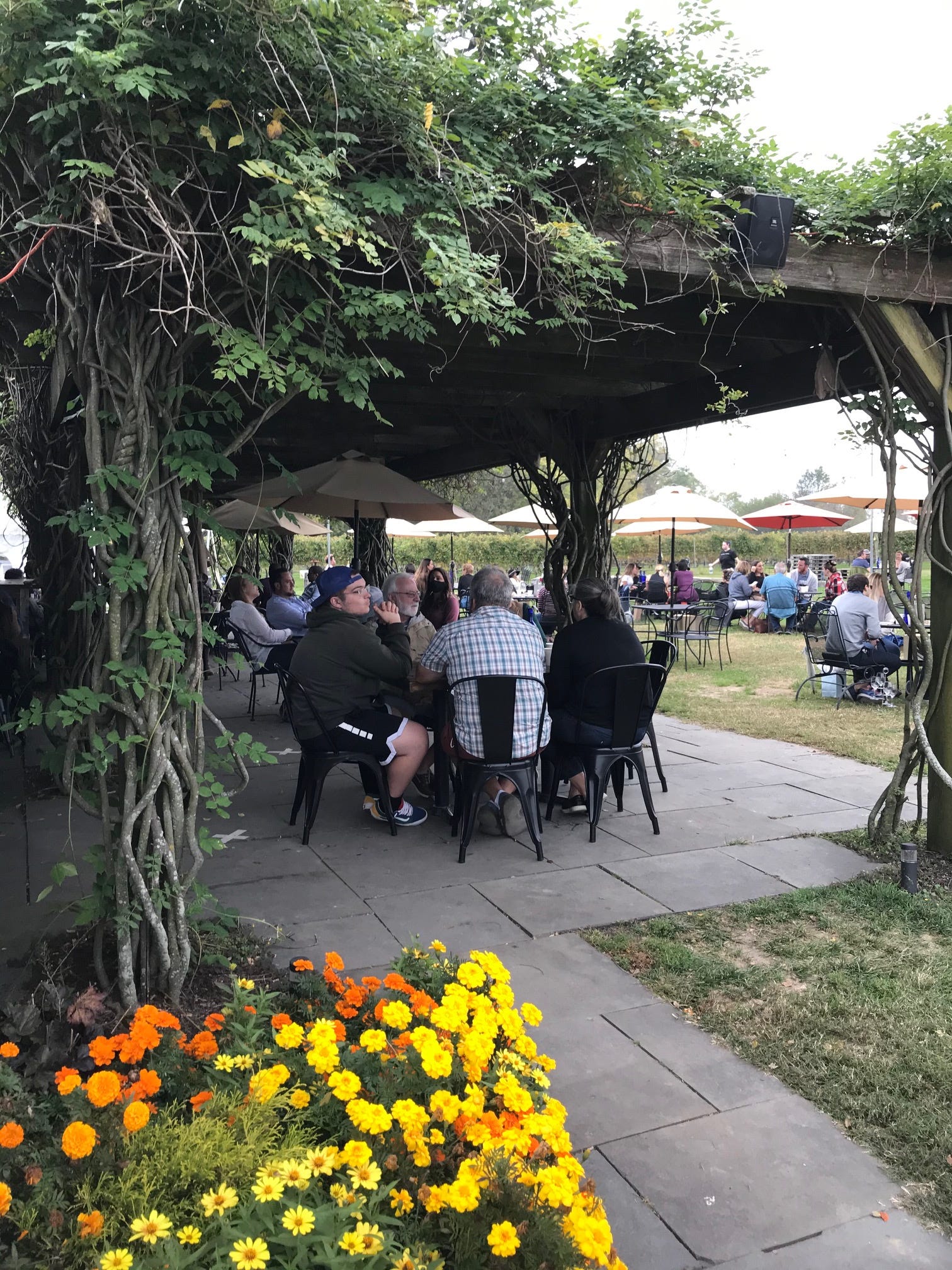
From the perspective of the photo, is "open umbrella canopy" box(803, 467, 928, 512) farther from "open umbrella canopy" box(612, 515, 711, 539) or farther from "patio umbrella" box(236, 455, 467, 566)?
"patio umbrella" box(236, 455, 467, 566)

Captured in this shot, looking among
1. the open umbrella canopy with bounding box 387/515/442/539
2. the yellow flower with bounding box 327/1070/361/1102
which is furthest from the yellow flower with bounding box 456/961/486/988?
the open umbrella canopy with bounding box 387/515/442/539

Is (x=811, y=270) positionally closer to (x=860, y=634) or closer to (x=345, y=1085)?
(x=345, y=1085)

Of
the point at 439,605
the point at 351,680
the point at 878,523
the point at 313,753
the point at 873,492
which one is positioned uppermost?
the point at 873,492

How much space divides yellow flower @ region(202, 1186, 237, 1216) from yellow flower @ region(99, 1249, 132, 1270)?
13cm

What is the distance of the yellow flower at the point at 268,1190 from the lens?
1.35 meters

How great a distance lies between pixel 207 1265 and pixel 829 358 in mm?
4228

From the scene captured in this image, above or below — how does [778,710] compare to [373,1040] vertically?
below

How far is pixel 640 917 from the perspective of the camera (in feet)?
11.1

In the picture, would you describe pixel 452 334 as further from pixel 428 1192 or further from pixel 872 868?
pixel 428 1192

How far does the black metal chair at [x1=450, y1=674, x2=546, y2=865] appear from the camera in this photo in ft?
12.9

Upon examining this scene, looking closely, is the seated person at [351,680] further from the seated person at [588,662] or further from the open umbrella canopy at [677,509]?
the open umbrella canopy at [677,509]

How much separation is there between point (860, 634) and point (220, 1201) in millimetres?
7778

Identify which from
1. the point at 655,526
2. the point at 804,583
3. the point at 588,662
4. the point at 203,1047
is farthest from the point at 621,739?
the point at 804,583

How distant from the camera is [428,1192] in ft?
4.75
